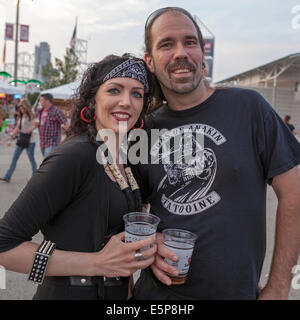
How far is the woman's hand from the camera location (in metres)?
1.36

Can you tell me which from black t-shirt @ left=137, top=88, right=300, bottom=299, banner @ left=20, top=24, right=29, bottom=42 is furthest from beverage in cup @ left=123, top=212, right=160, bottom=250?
banner @ left=20, top=24, right=29, bottom=42

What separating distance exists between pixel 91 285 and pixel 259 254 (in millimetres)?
908

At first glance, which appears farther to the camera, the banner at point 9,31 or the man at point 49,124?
the banner at point 9,31

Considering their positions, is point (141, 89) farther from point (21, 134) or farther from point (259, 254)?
point (21, 134)

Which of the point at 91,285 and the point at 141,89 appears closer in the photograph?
the point at 91,285

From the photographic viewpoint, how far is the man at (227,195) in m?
1.54

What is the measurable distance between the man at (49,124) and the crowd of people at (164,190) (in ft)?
18.8

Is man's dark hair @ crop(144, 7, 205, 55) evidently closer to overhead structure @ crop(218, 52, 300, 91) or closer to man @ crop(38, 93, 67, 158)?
man @ crop(38, 93, 67, 158)

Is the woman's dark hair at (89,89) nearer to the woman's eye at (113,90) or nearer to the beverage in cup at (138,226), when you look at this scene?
the woman's eye at (113,90)

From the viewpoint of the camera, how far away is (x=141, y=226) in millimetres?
1435

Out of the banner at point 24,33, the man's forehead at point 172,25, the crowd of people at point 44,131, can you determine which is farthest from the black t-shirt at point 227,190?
the banner at point 24,33

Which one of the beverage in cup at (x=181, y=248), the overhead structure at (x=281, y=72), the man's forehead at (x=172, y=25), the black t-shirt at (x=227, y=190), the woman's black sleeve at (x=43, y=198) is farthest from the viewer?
the overhead structure at (x=281, y=72)

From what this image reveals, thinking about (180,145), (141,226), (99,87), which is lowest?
(141,226)
